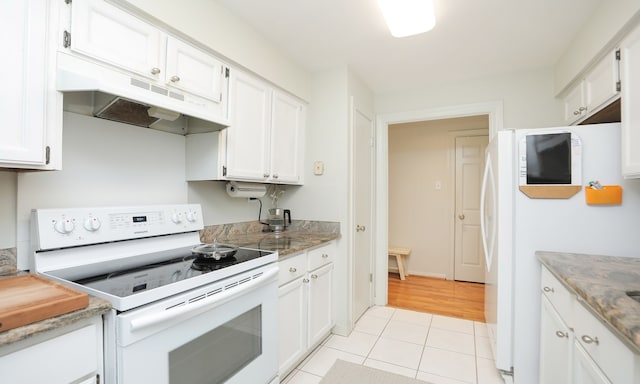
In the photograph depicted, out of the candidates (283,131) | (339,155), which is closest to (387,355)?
(339,155)

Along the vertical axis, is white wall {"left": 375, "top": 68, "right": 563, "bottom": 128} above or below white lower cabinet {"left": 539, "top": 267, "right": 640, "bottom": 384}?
above

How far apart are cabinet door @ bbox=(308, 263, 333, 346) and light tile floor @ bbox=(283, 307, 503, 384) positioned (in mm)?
160

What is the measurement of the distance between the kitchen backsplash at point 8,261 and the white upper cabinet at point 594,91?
3029mm

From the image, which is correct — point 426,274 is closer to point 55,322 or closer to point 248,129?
point 248,129

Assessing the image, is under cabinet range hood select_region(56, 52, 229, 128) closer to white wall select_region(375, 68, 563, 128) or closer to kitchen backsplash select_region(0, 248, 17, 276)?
kitchen backsplash select_region(0, 248, 17, 276)

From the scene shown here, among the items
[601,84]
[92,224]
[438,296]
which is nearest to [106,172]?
[92,224]

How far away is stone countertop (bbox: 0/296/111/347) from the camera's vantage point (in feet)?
2.33

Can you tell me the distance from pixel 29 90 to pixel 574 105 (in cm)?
322

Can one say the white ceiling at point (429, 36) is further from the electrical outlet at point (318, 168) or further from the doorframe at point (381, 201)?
the electrical outlet at point (318, 168)

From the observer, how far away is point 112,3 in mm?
1312

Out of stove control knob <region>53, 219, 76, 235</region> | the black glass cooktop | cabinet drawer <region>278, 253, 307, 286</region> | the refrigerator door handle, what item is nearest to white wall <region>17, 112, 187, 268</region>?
stove control knob <region>53, 219, 76, 235</region>

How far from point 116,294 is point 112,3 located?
49.0 inches

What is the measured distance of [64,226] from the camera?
1.26m

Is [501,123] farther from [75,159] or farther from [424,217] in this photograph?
[75,159]
